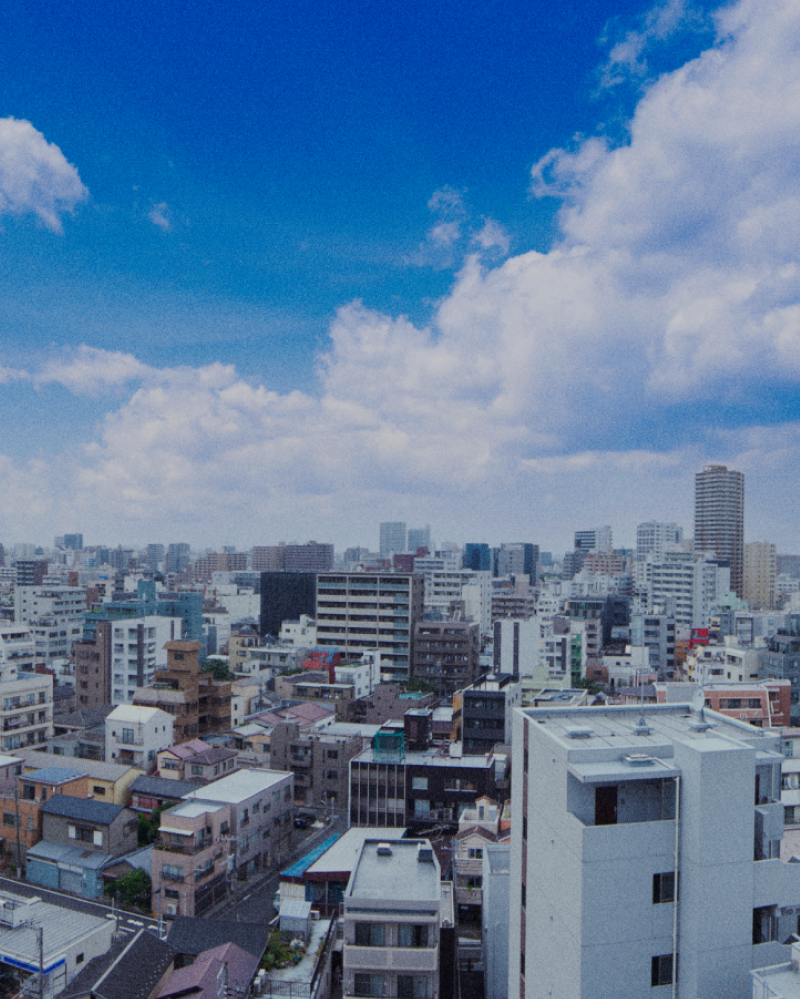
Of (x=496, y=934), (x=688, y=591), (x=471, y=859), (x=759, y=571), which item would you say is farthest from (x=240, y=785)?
(x=759, y=571)

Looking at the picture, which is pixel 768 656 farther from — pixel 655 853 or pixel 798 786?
pixel 655 853

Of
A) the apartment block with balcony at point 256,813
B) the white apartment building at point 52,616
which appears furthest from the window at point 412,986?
the white apartment building at point 52,616

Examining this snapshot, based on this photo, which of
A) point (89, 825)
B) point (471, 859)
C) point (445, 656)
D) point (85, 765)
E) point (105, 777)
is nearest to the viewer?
point (471, 859)

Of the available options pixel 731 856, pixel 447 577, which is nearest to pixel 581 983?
pixel 731 856

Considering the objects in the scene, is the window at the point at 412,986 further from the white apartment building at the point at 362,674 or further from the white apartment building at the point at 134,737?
the white apartment building at the point at 362,674

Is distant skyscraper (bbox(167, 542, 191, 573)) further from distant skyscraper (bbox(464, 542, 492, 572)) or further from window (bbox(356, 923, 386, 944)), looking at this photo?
window (bbox(356, 923, 386, 944))

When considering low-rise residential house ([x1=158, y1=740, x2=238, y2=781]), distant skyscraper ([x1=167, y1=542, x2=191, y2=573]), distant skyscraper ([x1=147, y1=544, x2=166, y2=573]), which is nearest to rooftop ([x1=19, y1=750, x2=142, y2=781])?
low-rise residential house ([x1=158, y1=740, x2=238, y2=781])

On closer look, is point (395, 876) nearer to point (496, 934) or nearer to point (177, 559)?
point (496, 934)
